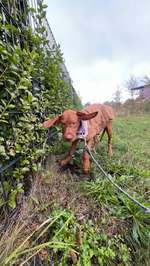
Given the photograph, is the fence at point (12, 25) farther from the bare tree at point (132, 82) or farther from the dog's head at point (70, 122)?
the bare tree at point (132, 82)

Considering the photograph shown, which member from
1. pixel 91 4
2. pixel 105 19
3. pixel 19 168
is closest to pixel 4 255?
pixel 19 168

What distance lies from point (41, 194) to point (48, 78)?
59.4 inches

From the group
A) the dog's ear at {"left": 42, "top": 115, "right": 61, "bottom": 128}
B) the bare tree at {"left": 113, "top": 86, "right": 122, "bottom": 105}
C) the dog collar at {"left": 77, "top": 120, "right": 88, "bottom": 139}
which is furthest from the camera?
the bare tree at {"left": 113, "top": 86, "right": 122, "bottom": 105}

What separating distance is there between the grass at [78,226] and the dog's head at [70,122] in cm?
50

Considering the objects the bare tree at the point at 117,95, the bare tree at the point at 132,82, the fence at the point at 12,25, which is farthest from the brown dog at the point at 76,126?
the bare tree at the point at 132,82

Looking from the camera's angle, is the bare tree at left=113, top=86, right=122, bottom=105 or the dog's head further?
the bare tree at left=113, top=86, right=122, bottom=105

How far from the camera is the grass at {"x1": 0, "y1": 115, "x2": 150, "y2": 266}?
1235mm

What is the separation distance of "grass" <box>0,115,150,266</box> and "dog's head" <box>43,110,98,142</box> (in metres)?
0.50

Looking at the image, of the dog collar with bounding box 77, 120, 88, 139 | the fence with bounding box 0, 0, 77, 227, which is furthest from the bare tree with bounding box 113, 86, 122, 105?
the fence with bounding box 0, 0, 77, 227

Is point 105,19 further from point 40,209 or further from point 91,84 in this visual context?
point 91,84

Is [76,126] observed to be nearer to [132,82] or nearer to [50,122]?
[50,122]

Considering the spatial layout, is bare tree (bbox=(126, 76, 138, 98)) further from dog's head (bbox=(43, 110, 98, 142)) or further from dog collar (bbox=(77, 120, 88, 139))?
dog's head (bbox=(43, 110, 98, 142))

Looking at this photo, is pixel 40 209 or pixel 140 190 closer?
pixel 40 209

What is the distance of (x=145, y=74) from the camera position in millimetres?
16953
